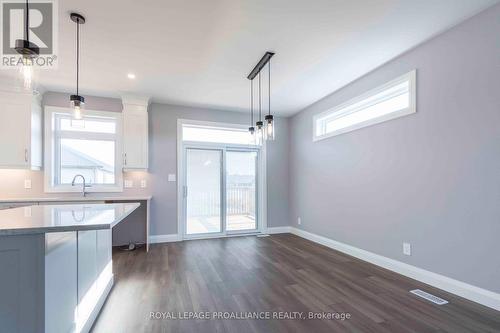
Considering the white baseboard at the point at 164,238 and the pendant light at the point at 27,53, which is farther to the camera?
the white baseboard at the point at 164,238

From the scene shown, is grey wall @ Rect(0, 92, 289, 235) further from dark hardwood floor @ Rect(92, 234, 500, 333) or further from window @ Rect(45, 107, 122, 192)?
dark hardwood floor @ Rect(92, 234, 500, 333)

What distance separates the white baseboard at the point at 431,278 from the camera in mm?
2146

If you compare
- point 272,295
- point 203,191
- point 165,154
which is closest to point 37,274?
point 272,295

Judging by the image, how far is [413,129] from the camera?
2.81 meters

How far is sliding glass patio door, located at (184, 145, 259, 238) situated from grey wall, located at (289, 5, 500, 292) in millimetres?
2133

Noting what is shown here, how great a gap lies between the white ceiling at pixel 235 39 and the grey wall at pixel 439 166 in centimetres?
24

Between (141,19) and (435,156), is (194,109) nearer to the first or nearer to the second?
(141,19)

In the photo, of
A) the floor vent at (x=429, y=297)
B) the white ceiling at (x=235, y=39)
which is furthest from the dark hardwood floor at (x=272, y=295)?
the white ceiling at (x=235, y=39)

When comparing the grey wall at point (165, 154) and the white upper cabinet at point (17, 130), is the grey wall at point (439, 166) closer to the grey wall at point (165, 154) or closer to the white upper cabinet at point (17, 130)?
the grey wall at point (165, 154)

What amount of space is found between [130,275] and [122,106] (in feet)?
9.78

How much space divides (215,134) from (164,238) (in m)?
2.35

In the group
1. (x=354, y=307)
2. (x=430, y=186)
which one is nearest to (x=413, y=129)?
(x=430, y=186)

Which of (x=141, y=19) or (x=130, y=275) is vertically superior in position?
(x=141, y=19)

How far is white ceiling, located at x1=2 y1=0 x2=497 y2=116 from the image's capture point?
210cm
